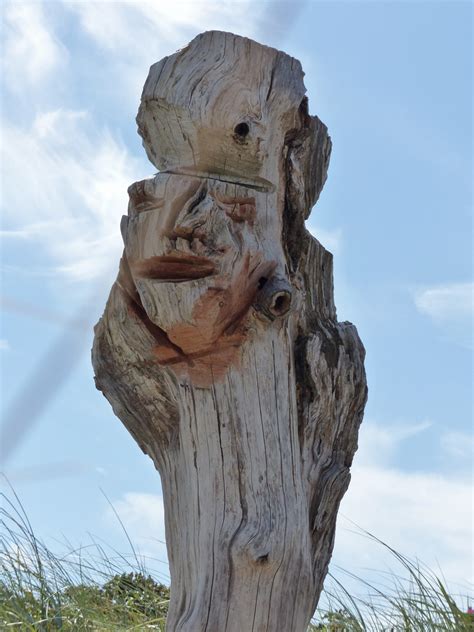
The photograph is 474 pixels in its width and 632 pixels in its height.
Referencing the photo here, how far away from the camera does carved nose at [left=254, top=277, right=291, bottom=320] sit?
3.04 m

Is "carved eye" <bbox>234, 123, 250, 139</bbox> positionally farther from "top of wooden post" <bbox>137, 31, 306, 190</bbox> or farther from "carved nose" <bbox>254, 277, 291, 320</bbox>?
"carved nose" <bbox>254, 277, 291, 320</bbox>

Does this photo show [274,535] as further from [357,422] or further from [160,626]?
[160,626]

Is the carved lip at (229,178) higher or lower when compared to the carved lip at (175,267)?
higher

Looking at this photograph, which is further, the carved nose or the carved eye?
the carved eye

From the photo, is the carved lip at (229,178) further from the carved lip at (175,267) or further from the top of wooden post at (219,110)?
the carved lip at (175,267)

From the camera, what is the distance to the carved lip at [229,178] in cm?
317

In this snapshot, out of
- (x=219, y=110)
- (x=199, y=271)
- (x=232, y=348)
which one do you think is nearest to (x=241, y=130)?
(x=219, y=110)

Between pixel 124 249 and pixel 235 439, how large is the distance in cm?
73

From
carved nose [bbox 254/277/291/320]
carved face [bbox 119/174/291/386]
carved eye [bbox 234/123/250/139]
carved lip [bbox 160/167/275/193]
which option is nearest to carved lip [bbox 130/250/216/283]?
carved face [bbox 119/174/291/386]

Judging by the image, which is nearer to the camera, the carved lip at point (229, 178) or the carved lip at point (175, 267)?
the carved lip at point (175, 267)

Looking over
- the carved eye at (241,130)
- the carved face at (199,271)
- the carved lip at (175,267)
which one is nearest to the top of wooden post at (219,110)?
the carved eye at (241,130)

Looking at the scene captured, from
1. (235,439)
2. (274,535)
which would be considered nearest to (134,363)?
(235,439)

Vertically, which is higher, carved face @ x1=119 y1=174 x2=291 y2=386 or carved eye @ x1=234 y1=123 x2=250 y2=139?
carved eye @ x1=234 y1=123 x2=250 y2=139

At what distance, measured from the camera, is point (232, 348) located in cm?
308
